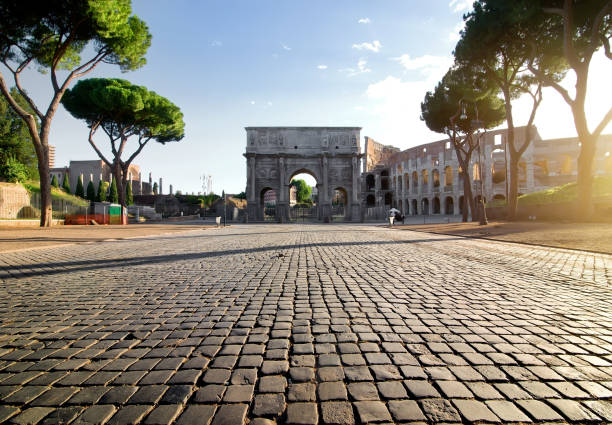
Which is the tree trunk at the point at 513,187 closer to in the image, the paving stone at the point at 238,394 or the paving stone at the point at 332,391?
the paving stone at the point at 332,391

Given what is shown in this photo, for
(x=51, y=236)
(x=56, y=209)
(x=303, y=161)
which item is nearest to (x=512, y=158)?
(x=51, y=236)

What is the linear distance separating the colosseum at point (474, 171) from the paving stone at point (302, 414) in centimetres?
3552

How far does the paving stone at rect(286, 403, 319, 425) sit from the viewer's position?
1.40 m

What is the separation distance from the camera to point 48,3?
15.3 metres

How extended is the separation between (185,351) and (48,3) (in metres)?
21.0

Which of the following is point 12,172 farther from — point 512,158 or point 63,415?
point 512,158

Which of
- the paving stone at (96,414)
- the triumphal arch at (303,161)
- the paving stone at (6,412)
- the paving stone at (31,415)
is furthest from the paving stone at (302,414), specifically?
the triumphal arch at (303,161)

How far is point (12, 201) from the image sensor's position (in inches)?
855

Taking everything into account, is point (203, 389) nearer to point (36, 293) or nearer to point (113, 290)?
point (113, 290)

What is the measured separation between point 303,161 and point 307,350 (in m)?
36.0

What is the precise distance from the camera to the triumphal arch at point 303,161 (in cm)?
3678

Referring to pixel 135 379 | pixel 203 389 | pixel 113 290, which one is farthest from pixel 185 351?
pixel 113 290

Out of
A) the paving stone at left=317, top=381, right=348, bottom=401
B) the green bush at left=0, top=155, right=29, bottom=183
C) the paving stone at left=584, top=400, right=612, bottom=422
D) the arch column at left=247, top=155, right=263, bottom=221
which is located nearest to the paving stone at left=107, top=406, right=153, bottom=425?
the paving stone at left=317, top=381, right=348, bottom=401

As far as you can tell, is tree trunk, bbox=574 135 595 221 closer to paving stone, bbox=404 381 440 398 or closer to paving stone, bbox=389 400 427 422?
paving stone, bbox=404 381 440 398
